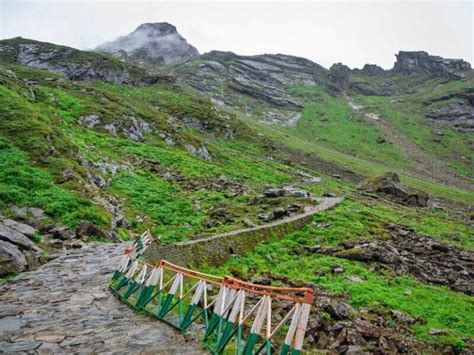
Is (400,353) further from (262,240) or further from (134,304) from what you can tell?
(262,240)

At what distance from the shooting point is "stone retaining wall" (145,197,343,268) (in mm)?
18344

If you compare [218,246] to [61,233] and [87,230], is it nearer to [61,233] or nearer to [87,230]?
[87,230]

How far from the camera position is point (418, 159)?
11650 cm

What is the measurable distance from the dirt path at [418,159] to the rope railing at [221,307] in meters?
96.5

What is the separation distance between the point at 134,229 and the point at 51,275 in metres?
10.4

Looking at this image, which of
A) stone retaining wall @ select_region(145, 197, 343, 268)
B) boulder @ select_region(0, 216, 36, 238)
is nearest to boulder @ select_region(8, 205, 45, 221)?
boulder @ select_region(0, 216, 36, 238)

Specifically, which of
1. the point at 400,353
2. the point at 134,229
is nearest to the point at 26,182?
the point at 134,229


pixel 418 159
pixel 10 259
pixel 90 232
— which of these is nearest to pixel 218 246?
pixel 90 232

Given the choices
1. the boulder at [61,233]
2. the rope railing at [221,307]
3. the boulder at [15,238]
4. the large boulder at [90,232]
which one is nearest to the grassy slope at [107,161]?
the large boulder at [90,232]

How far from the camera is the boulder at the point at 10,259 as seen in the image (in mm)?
15307

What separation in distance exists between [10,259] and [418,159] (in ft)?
386

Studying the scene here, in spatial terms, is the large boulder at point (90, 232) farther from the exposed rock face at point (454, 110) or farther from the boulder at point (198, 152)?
the exposed rock face at point (454, 110)

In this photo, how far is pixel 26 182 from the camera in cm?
2323

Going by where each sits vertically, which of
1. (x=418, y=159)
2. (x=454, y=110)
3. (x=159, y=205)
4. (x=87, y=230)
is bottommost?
(x=87, y=230)
